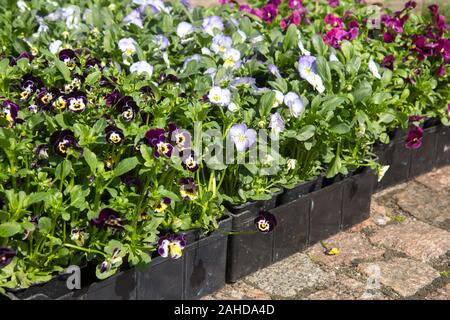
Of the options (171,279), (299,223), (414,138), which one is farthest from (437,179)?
(171,279)

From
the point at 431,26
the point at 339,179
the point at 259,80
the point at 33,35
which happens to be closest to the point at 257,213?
the point at 339,179

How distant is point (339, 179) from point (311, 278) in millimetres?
501

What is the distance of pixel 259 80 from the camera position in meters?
3.50

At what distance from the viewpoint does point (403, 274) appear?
3080 mm

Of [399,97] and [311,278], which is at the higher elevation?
[399,97]

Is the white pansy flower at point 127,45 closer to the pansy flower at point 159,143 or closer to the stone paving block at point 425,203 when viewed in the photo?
the pansy flower at point 159,143

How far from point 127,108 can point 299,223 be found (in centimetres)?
92

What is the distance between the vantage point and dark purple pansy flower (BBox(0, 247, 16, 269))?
221 cm

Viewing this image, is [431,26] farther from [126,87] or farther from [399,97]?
[126,87]

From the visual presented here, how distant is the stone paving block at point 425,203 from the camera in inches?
142

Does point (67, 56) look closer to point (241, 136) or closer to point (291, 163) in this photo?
point (241, 136)

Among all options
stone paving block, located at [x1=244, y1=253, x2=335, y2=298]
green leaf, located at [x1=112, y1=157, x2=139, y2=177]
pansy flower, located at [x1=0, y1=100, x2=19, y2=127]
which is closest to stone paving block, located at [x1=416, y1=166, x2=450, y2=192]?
stone paving block, located at [x1=244, y1=253, x2=335, y2=298]

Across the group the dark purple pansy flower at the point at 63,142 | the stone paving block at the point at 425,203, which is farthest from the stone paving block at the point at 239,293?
the stone paving block at the point at 425,203

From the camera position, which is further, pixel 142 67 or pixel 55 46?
pixel 55 46
